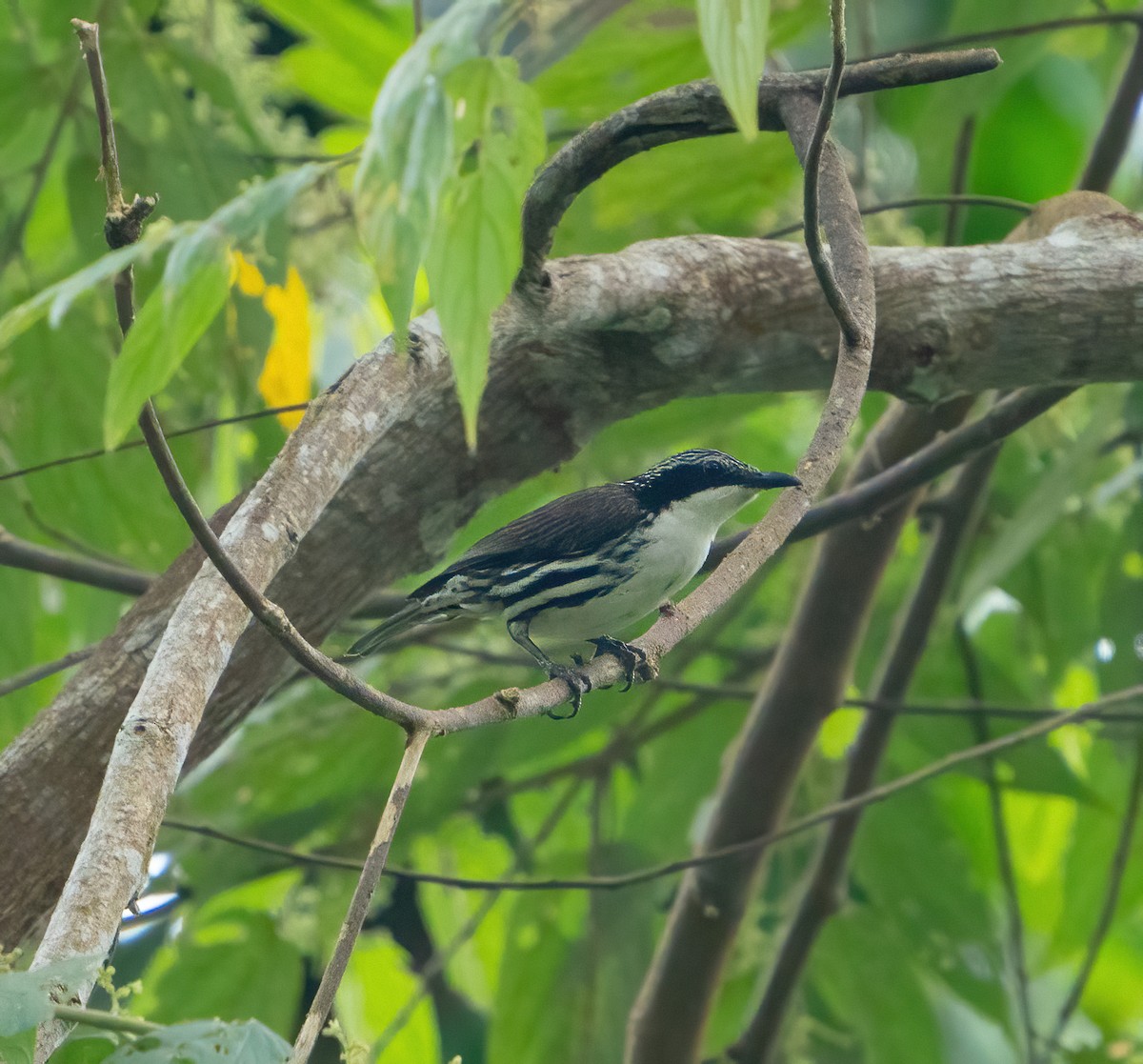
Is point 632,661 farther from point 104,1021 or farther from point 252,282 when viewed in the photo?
point 252,282

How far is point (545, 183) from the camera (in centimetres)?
248

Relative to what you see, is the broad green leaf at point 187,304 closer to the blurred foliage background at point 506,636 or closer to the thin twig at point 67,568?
the blurred foliage background at point 506,636

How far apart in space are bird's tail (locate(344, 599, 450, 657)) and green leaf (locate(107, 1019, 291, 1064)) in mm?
1349

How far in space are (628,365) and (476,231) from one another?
161cm

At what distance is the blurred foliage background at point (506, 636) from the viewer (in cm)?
345

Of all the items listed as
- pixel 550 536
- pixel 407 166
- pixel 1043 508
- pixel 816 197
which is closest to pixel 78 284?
pixel 407 166

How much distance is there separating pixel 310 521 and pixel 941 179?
8.48ft

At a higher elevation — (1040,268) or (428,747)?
(1040,268)

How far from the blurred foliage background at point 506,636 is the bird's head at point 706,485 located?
1.45 feet

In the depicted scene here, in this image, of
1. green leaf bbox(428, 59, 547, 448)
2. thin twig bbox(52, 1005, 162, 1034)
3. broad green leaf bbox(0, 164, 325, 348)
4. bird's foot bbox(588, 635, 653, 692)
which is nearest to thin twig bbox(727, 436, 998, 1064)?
bird's foot bbox(588, 635, 653, 692)

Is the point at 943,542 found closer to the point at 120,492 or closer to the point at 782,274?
the point at 782,274

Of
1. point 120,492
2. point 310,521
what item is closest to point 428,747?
point 120,492

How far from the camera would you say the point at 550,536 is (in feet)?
8.82

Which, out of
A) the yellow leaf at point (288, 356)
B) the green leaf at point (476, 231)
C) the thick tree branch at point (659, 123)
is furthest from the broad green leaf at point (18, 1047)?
the yellow leaf at point (288, 356)
